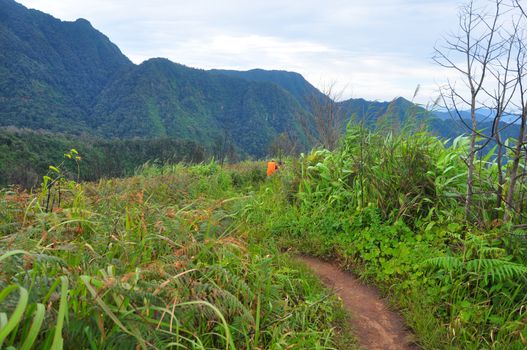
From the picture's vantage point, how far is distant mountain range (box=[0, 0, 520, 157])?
373 ft

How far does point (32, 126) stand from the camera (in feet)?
329

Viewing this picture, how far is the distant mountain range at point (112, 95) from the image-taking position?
113750 millimetres

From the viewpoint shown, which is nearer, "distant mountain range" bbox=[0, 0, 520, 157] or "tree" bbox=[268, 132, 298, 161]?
"tree" bbox=[268, 132, 298, 161]

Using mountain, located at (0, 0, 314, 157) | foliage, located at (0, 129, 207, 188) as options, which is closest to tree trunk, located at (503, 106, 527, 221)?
foliage, located at (0, 129, 207, 188)

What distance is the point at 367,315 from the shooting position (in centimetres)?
311

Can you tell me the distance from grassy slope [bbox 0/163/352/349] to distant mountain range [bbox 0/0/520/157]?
85269mm

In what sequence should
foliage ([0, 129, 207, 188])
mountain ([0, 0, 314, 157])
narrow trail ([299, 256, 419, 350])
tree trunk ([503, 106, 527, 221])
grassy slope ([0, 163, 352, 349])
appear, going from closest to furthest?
Answer: grassy slope ([0, 163, 352, 349]) → narrow trail ([299, 256, 419, 350]) → tree trunk ([503, 106, 527, 221]) → foliage ([0, 129, 207, 188]) → mountain ([0, 0, 314, 157])

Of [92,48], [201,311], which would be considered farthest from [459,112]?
[92,48]

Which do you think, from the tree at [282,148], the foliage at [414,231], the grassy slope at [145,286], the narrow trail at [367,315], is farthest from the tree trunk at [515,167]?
the tree at [282,148]

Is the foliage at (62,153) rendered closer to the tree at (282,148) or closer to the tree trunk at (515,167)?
the tree at (282,148)

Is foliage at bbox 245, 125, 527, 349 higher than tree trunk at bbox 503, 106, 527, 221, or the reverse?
tree trunk at bbox 503, 106, 527, 221

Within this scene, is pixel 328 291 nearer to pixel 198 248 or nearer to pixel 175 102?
pixel 198 248

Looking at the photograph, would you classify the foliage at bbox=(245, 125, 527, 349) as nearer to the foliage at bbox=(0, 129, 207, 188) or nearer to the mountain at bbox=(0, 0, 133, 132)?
the foliage at bbox=(0, 129, 207, 188)

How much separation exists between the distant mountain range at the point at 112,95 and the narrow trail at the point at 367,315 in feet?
278
